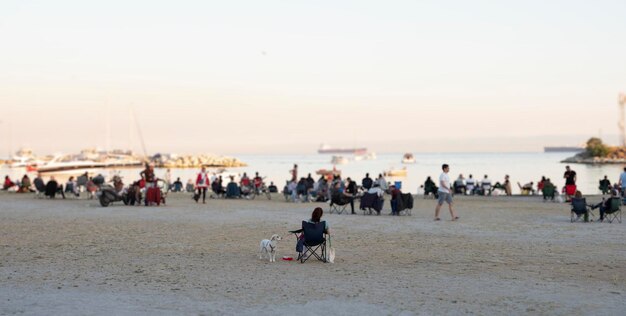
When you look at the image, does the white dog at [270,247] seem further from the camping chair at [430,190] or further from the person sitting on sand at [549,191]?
the camping chair at [430,190]

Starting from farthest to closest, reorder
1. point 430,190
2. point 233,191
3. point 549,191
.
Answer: point 430,190, point 233,191, point 549,191

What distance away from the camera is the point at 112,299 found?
7.30 meters

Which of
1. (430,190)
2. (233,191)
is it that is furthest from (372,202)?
(430,190)

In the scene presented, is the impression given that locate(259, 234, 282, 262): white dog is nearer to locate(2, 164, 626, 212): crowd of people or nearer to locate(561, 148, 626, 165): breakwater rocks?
locate(2, 164, 626, 212): crowd of people

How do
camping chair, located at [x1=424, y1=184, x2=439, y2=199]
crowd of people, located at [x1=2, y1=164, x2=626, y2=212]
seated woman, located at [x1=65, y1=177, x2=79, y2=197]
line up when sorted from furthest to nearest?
camping chair, located at [x1=424, y1=184, x2=439, y2=199], seated woman, located at [x1=65, y1=177, x2=79, y2=197], crowd of people, located at [x1=2, y1=164, x2=626, y2=212]

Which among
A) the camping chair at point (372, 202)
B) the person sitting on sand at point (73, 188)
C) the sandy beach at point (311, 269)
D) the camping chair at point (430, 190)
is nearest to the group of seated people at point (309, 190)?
the camping chair at point (372, 202)

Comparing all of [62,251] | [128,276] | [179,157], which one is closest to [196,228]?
[62,251]

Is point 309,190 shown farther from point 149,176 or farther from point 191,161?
point 191,161

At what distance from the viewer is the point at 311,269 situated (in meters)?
9.51

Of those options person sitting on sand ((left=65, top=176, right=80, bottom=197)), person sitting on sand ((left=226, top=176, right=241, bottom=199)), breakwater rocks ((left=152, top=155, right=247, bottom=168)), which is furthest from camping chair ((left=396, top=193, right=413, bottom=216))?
breakwater rocks ((left=152, top=155, right=247, bottom=168))

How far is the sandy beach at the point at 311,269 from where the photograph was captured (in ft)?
23.3

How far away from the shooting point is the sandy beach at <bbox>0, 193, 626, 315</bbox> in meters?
7.10

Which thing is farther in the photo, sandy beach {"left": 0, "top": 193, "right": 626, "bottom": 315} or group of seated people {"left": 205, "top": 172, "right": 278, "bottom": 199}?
group of seated people {"left": 205, "top": 172, "right": 278, "bottom": 199}

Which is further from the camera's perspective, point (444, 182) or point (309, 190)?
point (309, 190)
